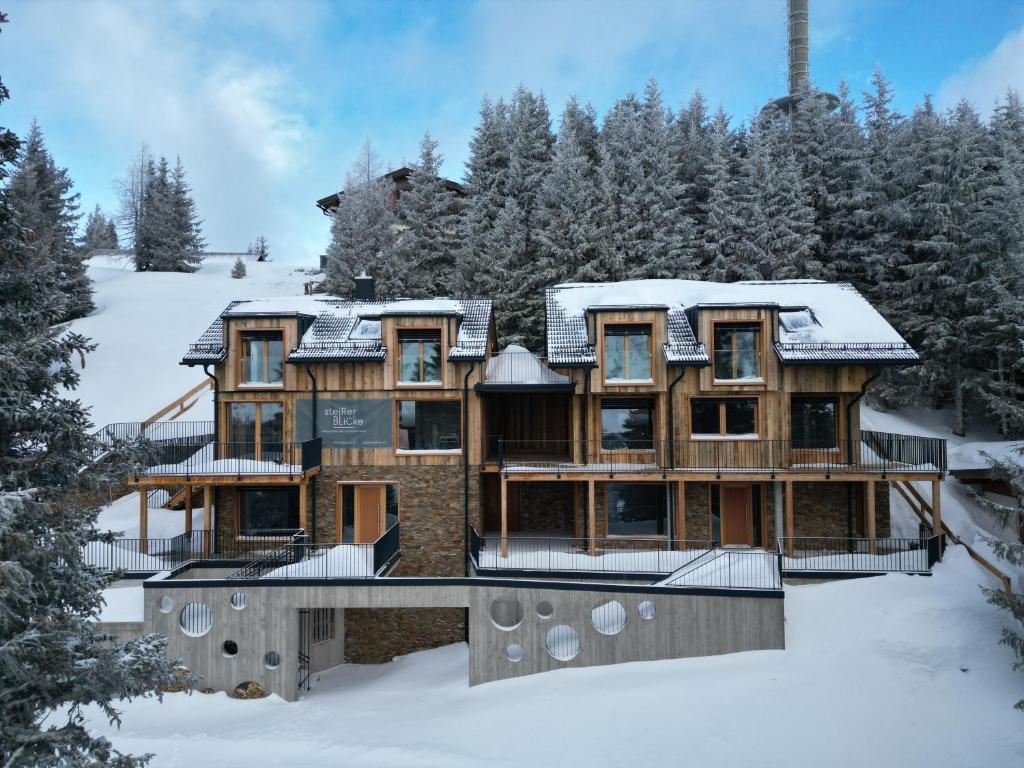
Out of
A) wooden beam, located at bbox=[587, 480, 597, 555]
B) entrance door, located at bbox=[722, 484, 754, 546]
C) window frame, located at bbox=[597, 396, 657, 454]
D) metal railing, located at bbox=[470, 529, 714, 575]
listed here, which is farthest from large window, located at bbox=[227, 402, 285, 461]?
entrance door, located at bbox=[722, 484, 754, 546]

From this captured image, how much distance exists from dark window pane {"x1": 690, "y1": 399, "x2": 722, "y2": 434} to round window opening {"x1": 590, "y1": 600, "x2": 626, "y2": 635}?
640 centimetres

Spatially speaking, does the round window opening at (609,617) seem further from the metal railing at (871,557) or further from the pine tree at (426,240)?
the pine tree at (426,240)

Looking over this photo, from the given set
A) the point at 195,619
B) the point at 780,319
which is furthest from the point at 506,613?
the point at 780,319

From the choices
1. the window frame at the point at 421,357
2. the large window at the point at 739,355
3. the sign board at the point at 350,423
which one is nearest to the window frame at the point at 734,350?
the large window at the point at 739,355

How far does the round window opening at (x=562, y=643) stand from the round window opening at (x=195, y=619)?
7.89m

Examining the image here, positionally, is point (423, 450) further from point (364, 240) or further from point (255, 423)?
point (364, 240)

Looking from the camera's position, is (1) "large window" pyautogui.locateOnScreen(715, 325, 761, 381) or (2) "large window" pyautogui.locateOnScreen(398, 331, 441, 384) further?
(2) "large window" pyautogui.locateOnScreen(398, 331, 441, 384)

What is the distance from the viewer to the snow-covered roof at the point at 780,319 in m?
18.0

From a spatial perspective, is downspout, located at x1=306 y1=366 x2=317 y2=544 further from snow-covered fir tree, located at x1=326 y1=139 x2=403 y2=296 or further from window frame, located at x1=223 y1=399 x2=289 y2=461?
snow-covered fir tree, located at x1=326 y1=139 x2=403 y2=296

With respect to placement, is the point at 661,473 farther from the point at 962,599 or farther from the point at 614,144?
the point at 614,144

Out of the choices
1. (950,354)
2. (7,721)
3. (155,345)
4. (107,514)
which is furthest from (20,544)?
(155,345)

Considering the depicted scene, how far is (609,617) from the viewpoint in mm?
14711

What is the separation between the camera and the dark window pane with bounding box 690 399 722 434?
744 inches

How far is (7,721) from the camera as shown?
7219 mm
